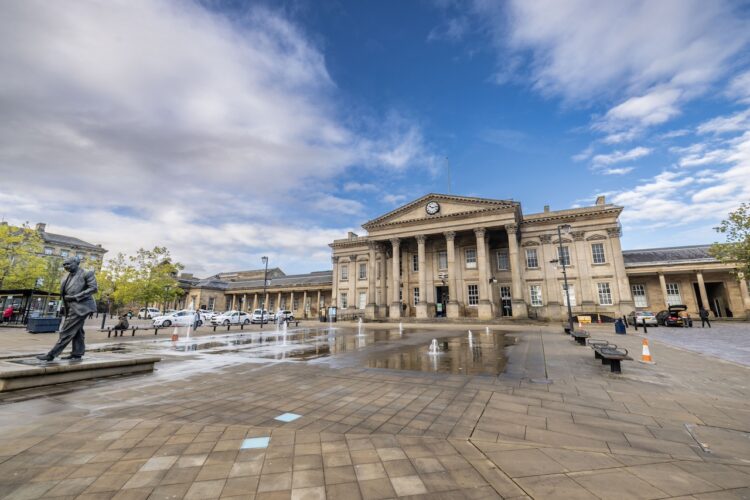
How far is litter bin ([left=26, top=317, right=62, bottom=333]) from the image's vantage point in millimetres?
18125

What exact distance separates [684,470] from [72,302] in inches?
468

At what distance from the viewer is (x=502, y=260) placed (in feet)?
127

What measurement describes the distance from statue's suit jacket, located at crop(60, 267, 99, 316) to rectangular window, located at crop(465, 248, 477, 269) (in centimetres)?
3622

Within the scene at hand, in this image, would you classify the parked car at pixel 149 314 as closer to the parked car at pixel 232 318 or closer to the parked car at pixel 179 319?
the parked car at pixel 232 318

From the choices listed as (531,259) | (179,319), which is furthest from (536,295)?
(179,319)

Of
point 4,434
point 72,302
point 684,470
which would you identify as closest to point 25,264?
point 72,302

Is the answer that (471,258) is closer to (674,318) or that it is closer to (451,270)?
(451,270)

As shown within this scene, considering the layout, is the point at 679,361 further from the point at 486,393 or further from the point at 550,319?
the point at 550,319

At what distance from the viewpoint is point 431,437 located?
13.4 feet

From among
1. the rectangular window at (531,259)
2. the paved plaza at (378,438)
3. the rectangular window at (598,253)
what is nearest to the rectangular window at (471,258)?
the rectangular window at (531,259)

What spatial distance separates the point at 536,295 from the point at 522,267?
11.8 ft

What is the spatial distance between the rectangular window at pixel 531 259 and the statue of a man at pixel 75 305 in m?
39.1

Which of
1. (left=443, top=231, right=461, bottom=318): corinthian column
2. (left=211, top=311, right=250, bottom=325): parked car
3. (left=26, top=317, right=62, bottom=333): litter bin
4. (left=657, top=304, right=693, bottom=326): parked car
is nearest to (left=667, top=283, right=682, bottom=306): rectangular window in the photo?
(left=657, top=304, right=693, bottom=326): parked car

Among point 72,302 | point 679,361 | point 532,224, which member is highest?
point 532,224
